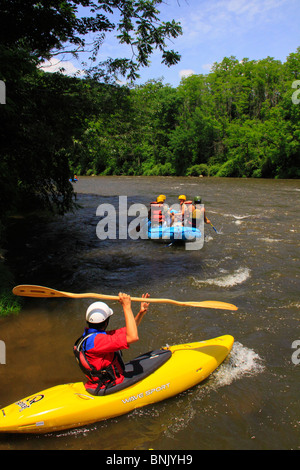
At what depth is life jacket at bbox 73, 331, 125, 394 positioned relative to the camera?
3041 mm

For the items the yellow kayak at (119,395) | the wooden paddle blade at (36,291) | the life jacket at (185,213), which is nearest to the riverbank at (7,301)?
the wooden paddle blade at (36,291)

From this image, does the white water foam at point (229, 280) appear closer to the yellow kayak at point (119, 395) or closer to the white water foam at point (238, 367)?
the white water foam at point (238, 367)

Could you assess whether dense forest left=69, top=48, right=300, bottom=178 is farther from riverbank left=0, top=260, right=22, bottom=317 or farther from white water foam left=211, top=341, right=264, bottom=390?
white water foam left=211, top=341, right=264, bottom=390

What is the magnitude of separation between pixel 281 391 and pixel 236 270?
383 cm

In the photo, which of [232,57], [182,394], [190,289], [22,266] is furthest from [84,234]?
[232,57]

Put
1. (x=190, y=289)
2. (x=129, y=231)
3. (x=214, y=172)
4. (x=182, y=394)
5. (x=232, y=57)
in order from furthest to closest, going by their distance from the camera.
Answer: (x=232, y=57)
(x=214, y=172)
(x=129, y=231)
(x=190, y=289)
(x=182, y=394)

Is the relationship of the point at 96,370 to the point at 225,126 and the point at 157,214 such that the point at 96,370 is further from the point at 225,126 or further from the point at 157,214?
the point at 225,126

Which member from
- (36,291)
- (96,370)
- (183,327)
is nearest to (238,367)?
(183,327)

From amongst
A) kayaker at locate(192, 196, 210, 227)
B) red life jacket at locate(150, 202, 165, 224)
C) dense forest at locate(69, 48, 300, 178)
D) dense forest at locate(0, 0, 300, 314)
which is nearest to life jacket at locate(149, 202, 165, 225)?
red life jacket at locate(150, 202, 165, 224)

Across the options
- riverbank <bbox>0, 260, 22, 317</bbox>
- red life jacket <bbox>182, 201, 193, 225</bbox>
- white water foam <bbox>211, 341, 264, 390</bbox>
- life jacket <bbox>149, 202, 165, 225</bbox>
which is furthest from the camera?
red life jacket <bbox>182, 201, 193, 225</bbox>

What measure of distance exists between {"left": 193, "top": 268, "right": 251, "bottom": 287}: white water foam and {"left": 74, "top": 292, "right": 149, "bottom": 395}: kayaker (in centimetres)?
376

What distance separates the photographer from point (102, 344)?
293 cm
